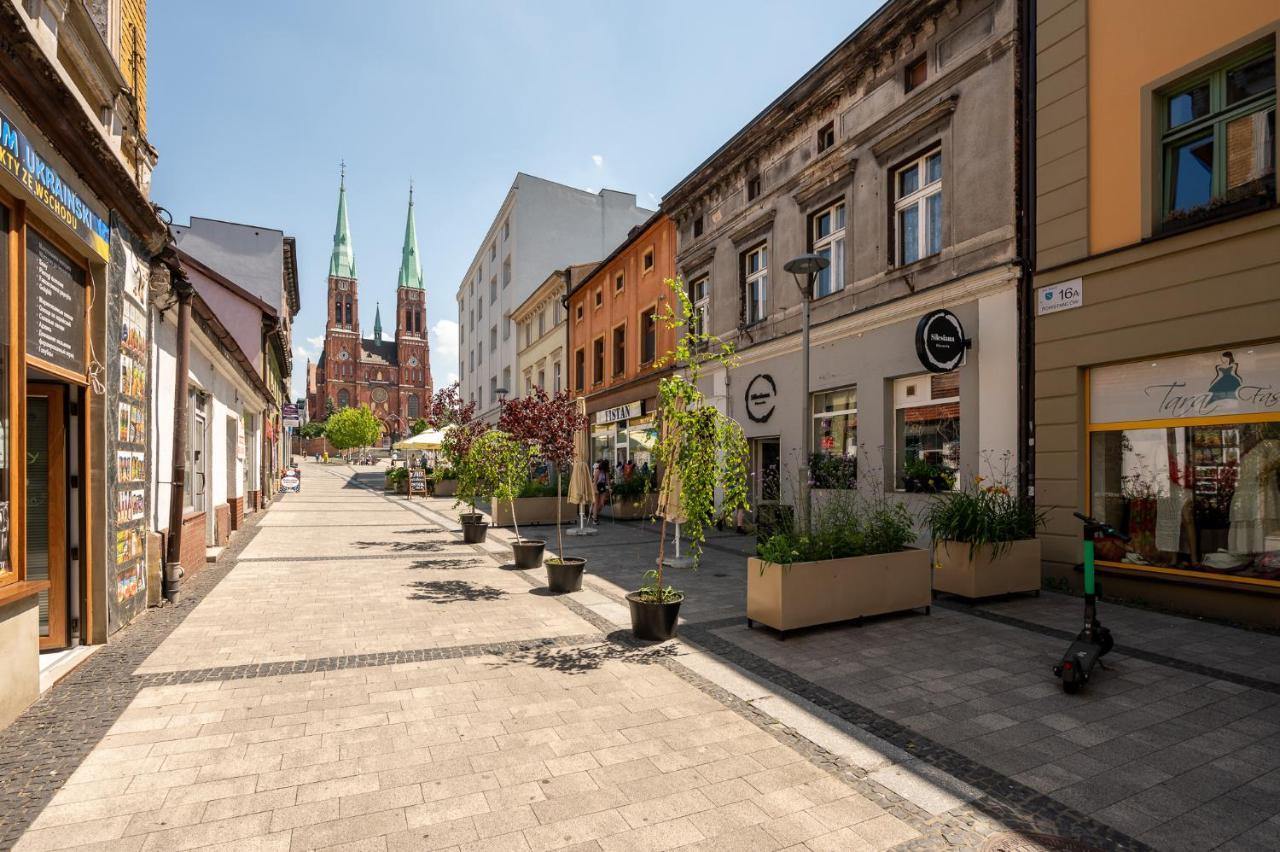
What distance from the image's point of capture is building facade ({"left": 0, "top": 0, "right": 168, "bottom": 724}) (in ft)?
14.4

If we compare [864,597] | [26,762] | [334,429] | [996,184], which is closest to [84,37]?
[26,762]

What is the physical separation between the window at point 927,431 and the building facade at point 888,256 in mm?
30

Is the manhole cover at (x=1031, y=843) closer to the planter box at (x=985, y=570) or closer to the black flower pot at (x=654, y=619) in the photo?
the black flower pot at (x=654, y=619)

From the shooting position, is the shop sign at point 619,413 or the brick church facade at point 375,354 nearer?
the shop sign at point 619,413

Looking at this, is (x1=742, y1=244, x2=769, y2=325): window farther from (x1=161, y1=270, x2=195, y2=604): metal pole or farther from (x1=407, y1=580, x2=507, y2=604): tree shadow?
(x1=161, y1=270, x2=195, y2=604): metal pole

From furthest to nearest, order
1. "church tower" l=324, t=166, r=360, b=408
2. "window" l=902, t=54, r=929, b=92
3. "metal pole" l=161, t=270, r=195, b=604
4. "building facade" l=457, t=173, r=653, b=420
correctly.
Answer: "church tower" l=324, t=166, r=360, b=408 < "building facade" l=457, t=173, r=653, b=420 < "window" l=902, t=54, r=929, b=92 < "metal pole" l=161, t=270, r=195, b=604

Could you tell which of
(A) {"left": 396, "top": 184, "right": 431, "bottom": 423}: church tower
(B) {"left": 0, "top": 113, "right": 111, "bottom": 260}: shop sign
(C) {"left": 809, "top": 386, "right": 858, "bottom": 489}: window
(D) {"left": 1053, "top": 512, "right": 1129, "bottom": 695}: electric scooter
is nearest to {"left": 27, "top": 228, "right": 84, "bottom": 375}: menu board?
(B) {"left": 0, "top": 113, "right": 111, "bottom": 260}: shop sign

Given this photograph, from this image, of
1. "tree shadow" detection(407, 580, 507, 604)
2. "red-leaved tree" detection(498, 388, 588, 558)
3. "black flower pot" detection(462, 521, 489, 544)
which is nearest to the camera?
"tree shadow" detection(407, 580, 507, 604)

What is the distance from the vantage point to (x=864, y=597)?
22.1 feet

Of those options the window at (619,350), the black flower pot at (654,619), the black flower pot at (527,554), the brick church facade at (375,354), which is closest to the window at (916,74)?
the black flower pot at (654,619)

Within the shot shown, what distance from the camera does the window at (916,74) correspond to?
1089 centimetres

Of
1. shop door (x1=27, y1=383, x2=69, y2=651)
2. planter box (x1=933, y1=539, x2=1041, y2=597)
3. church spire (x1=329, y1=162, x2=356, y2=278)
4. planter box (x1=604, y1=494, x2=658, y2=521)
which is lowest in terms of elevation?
planter box (x1=604, y1=494, x2=658, y2=521)

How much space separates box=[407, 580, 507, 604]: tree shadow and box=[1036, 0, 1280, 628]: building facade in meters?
7.54

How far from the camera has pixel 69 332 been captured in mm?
5371
